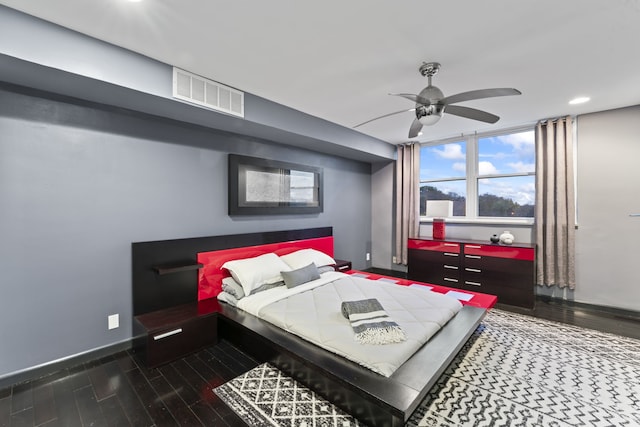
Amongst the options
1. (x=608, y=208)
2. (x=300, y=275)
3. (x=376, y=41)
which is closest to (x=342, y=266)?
(x=300, y=275)

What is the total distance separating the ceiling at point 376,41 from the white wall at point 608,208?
59 centimetres

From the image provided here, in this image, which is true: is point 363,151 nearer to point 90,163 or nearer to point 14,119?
point 90,163

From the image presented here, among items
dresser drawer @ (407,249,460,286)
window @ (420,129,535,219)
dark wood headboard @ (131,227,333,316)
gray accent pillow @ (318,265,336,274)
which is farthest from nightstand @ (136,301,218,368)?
window @ (420,129,535,219)

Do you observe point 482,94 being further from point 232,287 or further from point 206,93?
point 232,287

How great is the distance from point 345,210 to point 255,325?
3.06 m

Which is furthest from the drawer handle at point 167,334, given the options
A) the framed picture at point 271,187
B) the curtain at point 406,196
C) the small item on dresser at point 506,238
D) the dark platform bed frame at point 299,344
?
the small item on dresser at point 506,238

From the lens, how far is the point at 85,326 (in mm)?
2346

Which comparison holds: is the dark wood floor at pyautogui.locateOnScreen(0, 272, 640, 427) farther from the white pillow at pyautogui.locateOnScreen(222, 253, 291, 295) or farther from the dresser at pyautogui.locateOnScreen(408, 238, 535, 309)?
the dresser at pyautogui.locateOnScreen(408, 238, 535, 309)

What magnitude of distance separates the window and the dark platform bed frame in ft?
7.75

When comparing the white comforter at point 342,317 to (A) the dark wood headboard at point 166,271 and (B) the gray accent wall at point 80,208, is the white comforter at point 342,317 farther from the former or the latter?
(B) the gray accent wall at point 80,208

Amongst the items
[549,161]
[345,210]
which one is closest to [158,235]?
[345,210]

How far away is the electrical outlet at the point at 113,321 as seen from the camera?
8.06 feet

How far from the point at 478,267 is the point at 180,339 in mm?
3869

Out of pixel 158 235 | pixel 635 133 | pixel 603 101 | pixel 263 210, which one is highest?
pixel 603 101
